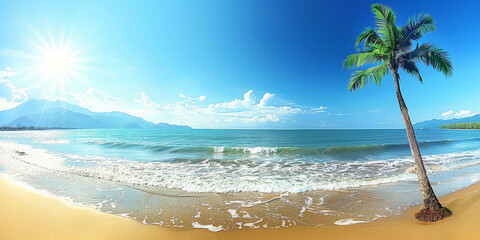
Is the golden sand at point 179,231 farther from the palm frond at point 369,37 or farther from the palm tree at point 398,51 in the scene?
the palm frond at point 369,37

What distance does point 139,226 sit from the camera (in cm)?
539

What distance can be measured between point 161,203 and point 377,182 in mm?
11664

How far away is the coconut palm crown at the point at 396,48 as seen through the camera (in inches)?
268

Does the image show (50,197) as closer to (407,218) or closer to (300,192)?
(300,192)

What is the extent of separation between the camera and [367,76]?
7.82m

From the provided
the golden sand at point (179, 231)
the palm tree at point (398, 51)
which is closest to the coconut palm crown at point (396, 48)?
the palm tree at point (398, 51)

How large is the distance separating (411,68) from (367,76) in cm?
172

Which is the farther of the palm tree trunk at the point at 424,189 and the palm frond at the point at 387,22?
the palm frond at the point at 387,22

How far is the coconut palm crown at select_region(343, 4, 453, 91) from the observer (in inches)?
268

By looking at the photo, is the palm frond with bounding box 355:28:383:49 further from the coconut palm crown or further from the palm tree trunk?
the palm tree trunk

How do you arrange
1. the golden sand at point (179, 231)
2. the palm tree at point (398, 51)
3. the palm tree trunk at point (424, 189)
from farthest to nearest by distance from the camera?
the palm tree at point (398, 51) → the palm tree trunk at point (424, 189) → the golden sand at point (179, 231)

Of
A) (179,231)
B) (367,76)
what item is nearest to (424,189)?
(367,76)

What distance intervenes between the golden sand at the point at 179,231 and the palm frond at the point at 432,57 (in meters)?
4.97

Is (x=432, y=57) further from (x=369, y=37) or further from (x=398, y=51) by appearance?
(x=369, y=37)
